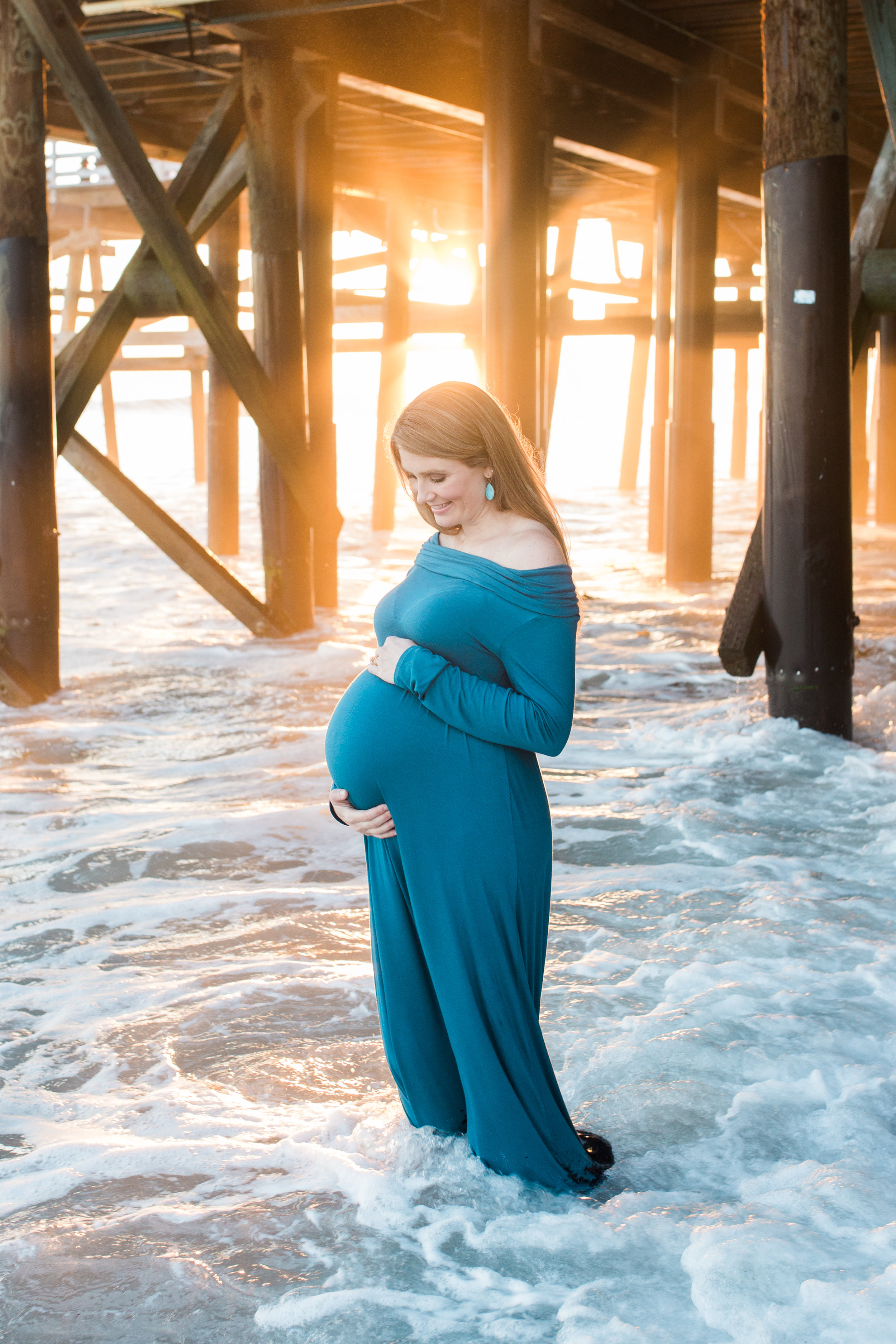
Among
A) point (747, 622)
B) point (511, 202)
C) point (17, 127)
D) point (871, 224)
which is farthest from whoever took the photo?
point (511, 202)

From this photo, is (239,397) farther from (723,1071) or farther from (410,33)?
(723,1071)

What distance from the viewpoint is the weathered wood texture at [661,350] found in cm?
966

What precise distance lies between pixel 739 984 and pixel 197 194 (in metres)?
5.33

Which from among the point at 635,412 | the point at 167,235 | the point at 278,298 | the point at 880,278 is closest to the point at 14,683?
the point at 167,235

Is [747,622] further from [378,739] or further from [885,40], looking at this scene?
[378,739]

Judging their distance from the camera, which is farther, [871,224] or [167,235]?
[167,235]

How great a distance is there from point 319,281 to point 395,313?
4096 millimetres

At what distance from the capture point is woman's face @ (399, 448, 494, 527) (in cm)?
208

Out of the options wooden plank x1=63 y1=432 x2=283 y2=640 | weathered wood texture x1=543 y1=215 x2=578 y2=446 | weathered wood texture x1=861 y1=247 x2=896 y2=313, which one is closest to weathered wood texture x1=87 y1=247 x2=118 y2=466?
weathered wood texture x1=543 y1=215 x2=578 y2=446

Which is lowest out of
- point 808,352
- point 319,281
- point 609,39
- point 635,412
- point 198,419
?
point 808,352

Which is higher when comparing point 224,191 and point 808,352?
point 224,191

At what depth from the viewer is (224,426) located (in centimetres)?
1052

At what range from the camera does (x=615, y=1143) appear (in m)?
2.54

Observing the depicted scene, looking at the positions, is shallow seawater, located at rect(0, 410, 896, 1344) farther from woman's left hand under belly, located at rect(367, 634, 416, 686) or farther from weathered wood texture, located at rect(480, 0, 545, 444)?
weathered wood texture, located at rect(480, 0, 545, 444)
